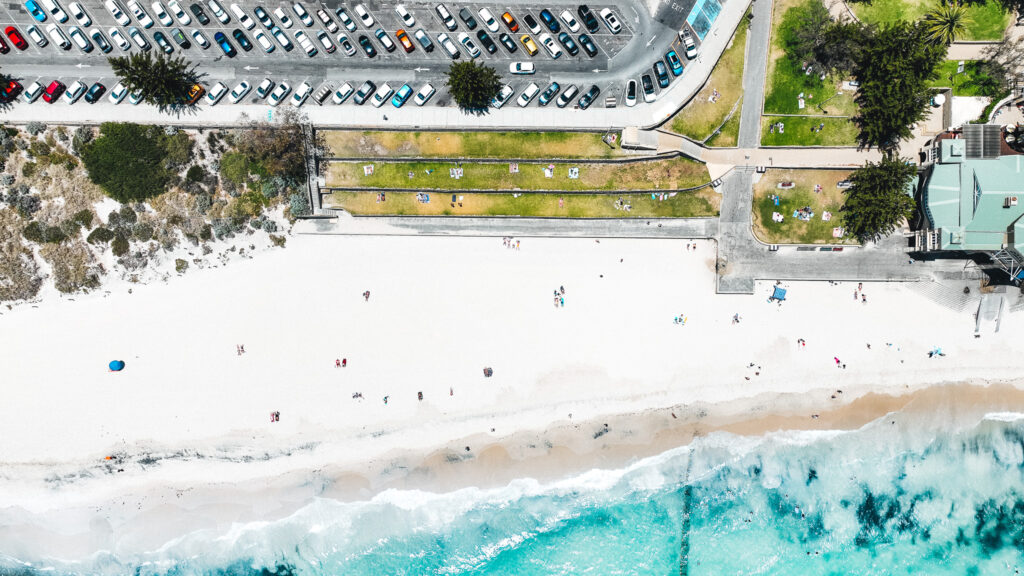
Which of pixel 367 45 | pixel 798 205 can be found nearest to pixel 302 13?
pixel 367 45

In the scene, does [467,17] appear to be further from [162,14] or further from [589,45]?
[162,14]

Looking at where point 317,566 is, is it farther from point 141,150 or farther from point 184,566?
point 141,150

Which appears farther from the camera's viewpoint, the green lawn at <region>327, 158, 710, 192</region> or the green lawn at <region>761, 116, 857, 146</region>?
the green lawn at <region>327, 158, 710, 192</region>

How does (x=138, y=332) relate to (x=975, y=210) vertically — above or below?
below

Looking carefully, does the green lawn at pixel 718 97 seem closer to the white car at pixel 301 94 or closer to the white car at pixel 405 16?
the white car at pixel 405 16

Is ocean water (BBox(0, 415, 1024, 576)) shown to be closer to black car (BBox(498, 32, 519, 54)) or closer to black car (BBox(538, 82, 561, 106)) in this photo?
black car (BBox(538, 82, 561, 106))

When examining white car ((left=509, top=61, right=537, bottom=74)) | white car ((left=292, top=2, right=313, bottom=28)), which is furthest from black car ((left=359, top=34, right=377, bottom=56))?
white car ((left=509, top=61, right=537, bottom=74))

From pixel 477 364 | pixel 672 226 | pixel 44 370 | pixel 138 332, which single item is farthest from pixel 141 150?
pixel 672 226
